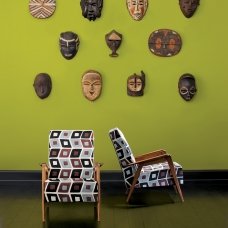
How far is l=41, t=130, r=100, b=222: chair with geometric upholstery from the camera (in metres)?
4.01

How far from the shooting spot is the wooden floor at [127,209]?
151 inches

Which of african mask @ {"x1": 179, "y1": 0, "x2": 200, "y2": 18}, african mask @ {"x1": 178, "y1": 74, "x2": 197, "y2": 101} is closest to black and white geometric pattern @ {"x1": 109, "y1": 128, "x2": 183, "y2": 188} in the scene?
african mask @ {"x1": 178, "y1": 74, "x2": 197, "y2": 101}

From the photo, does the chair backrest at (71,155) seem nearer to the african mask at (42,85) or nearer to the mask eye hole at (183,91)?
the african mask at (42,85)

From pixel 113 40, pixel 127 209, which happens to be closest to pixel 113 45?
pixel 113 40

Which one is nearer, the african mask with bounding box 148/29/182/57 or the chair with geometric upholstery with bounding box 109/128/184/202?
the chair with geometric upholstery with bounding box 109/128/184/202

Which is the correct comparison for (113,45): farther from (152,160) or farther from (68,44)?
(152,160)

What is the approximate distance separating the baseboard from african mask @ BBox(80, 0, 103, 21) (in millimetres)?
1974

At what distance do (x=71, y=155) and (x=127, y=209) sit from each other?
2.57 ft

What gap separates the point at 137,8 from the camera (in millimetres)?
5418

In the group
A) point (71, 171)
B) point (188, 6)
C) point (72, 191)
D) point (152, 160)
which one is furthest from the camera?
point (188, 6)

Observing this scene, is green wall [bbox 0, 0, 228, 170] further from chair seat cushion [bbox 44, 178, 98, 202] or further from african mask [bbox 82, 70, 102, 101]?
chair seat cushion [bbox 44, 178, 98, 202]

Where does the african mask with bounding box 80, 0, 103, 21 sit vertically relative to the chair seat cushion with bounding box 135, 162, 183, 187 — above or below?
above

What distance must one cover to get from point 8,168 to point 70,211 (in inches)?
62.6

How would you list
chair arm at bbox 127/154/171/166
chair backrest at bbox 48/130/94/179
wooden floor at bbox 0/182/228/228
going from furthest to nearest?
chair arm at bbox 127/154/171/166 < chair backrest at bbox 48/130/94/179 < wooden floor at bbox 0/182/228/228
